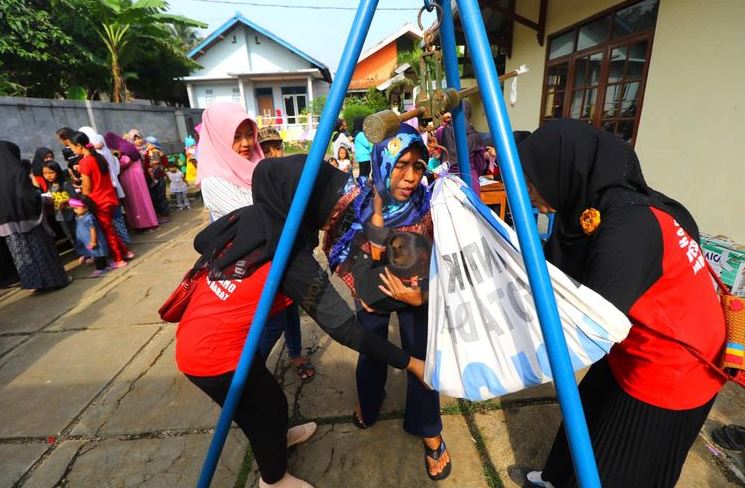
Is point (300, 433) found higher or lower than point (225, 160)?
lower

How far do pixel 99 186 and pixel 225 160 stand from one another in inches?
136

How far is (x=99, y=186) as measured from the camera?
15.6 feet

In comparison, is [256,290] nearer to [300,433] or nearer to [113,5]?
[300,433]

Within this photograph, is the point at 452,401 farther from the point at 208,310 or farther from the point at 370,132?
the point at 370,132

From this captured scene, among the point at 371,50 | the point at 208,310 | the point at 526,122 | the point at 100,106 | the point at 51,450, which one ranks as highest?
the point at 371,50

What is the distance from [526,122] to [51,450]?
7.28 m

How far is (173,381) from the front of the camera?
270 cm

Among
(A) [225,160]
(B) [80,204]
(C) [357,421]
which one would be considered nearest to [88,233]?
(B) [80,204]

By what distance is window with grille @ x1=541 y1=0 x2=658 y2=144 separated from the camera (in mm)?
4035

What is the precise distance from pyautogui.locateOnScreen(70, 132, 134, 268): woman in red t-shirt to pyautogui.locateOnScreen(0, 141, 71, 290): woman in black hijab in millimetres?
585

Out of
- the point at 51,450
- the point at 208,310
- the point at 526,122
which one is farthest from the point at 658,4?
the point at 51,450

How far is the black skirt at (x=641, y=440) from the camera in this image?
1.17 m

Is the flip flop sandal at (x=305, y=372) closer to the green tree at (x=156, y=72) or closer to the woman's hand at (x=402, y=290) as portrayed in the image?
the woman's hand at (x=402, y=290)

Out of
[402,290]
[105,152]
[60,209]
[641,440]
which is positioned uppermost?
[105,152]
